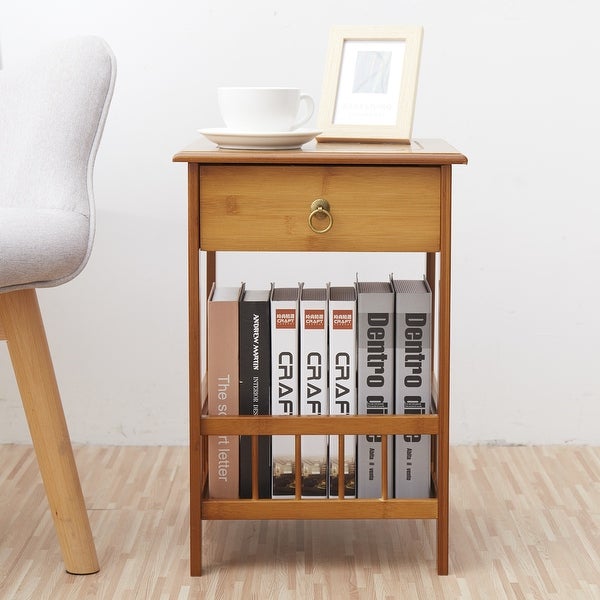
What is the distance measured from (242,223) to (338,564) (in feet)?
1.69

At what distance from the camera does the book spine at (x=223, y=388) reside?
4.57 feet

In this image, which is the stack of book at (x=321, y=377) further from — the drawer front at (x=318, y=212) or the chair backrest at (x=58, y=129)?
the chair backrest at (x=58, y=129)

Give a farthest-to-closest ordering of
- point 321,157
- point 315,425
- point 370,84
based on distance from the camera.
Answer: point 370,84, point 315,425, point 321,157

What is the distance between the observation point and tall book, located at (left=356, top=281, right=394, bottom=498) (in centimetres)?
139

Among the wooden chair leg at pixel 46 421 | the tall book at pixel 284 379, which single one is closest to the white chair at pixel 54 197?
the wooden chair leg at pixel 46 421

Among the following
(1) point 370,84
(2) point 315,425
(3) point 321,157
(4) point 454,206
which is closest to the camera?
(3) point 321,157

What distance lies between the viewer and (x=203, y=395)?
1.51 meters

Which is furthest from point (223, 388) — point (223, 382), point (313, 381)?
point (313, 381)

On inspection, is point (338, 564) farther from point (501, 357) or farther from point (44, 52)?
point (44, 52)

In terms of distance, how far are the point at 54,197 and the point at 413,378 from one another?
0.55 meters

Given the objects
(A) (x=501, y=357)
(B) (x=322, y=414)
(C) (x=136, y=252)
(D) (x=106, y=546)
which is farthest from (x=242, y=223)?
(A) (x=501, y=357)

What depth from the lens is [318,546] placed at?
1528 mm

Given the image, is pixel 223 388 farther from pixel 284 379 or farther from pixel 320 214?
pixel 320 214

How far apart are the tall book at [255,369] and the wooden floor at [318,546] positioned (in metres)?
0.15
